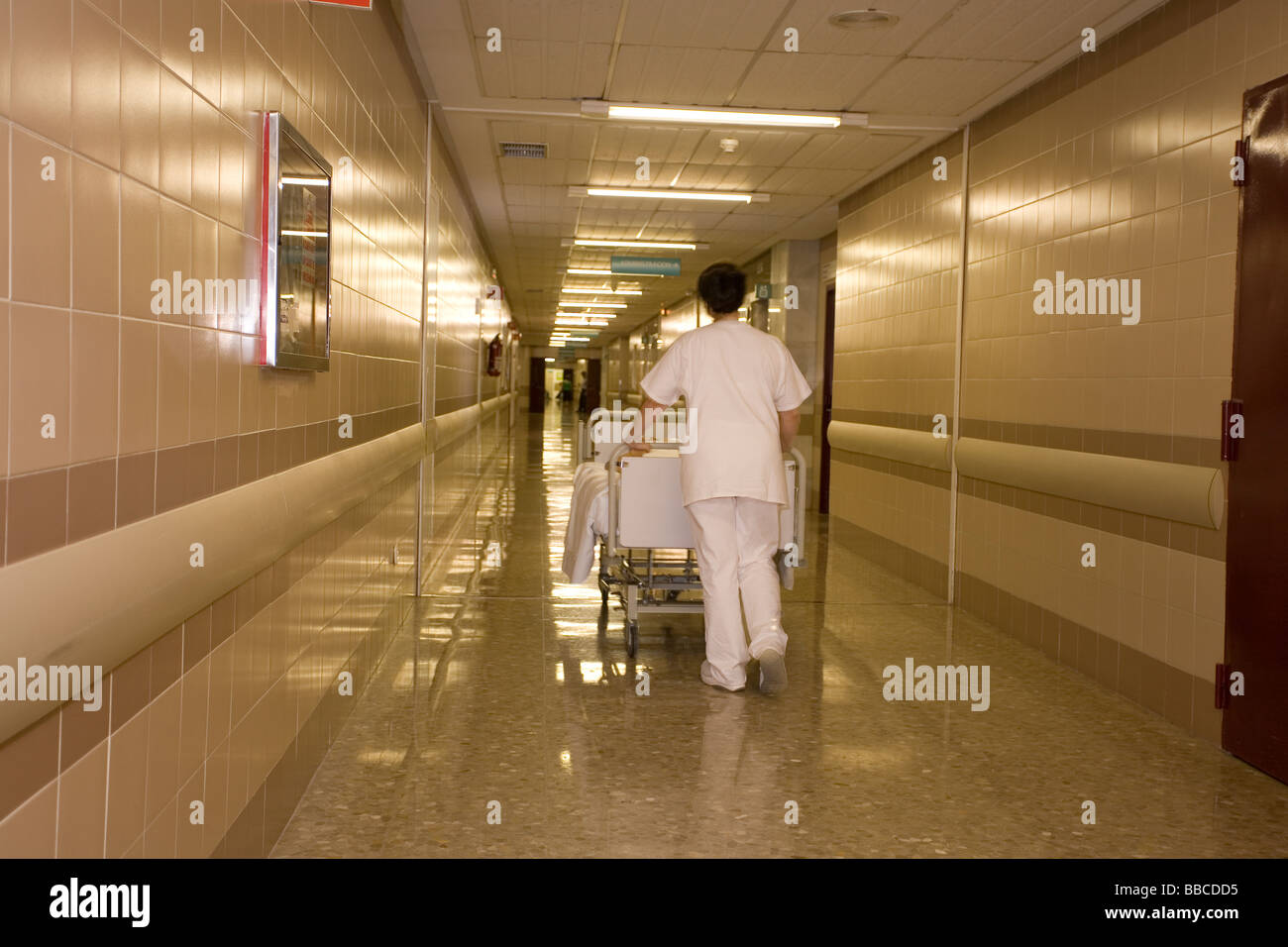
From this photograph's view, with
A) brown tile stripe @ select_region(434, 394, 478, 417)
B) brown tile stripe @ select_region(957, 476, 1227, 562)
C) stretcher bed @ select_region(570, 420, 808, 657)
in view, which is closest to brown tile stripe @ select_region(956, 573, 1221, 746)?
brown tile stripe @ select_region(957, 476, 1227, 562)

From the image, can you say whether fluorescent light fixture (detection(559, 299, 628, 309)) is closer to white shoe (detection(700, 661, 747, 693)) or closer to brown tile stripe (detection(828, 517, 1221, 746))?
brown tile stripe (detection(828, 517, 1221, 746))

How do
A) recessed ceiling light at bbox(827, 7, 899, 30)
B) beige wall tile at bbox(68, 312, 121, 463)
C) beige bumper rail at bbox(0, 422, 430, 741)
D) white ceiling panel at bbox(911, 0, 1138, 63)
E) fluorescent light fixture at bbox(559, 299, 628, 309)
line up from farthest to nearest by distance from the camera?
fluorescent light fixture at bbox(559, 299, 628, 309)
recessed ceiling light at bbox(827, 7, 899, 30)
white ceiling panel at bbox(911, 0, 1138, 63)
beige wall tile at bbox(68, 312, 121, 463)
beige bumper rail at bbox(0, 422, 430, 741)

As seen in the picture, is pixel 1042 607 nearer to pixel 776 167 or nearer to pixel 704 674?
pixel 704 674

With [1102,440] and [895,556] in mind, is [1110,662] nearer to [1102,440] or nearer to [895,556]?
[1102,440]

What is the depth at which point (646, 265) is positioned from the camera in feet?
43.4

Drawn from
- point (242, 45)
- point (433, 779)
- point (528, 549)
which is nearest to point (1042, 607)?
point (433, 779)

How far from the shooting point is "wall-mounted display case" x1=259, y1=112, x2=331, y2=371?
8.64 ft

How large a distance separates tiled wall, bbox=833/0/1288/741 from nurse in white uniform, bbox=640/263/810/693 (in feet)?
4.55

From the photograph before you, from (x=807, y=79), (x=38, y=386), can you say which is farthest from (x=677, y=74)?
(x=38, y=386)

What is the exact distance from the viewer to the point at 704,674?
466cm

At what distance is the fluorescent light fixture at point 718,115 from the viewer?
6.40 meters

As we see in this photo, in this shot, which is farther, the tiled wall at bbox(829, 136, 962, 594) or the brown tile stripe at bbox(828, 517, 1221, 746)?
the tiled wall at bbox(829, 136, 962, 594)

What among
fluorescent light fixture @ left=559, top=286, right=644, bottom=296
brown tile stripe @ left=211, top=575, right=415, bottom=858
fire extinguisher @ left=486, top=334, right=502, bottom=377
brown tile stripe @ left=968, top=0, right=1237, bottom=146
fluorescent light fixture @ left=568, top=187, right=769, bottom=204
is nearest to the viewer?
brown tile stripe @ left=211, top=575, right=415, bottom=858

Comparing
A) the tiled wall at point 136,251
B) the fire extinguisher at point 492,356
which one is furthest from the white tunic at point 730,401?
the fire extinguisher at point 492,356
